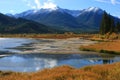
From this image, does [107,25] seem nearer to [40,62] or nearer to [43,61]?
[43,61]

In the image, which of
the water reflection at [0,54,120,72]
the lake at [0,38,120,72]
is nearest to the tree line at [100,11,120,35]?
the lake at [0,38,120,72]

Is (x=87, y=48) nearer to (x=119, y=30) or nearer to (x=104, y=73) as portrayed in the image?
(x=104, y=73)

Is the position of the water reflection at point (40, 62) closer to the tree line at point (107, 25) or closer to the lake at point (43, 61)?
the lake at point (43, 61)

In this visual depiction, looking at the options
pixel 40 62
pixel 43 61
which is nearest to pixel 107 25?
pixel 43 61

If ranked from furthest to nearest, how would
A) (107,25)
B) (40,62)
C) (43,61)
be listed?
1. (107,25)
2. (43,61)
3. (40,62)

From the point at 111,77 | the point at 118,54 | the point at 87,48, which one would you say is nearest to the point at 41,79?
the point at 111,77

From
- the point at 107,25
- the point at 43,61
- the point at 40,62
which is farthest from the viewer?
the point at 107,25

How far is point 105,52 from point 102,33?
95981 millimetres

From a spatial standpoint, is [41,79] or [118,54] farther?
[118,54]

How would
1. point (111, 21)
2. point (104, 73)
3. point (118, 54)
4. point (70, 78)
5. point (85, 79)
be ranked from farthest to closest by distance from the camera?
point (111, 21), point (118, 54), point (104, 73), point (70, 78), point (85, 79)

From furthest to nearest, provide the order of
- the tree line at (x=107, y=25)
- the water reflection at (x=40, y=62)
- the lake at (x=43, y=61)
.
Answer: the tree line at (x=107, y=25) → the lake at (x=43, y=61) → the water reflection at (x=40, y=62)

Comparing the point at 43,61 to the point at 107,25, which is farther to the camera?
the point at 107,25

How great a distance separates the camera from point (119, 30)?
165 meters

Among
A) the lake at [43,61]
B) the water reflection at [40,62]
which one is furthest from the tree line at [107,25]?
the water reflection at [40,62]
